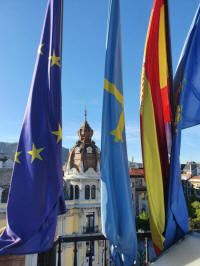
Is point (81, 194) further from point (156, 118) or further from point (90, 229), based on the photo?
point (156, 118)

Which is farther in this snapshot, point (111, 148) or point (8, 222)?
point (111, 148)

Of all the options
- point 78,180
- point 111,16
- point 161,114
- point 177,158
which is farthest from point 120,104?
point 78,180

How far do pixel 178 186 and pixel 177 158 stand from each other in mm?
458

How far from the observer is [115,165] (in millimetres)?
3041

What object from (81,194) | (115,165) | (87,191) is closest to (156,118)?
(115,165)

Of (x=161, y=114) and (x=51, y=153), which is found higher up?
(x=161, y=114)

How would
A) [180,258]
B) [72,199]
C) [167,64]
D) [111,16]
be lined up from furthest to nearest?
[72,199]
[167,64]
[111,16]
[180,258]

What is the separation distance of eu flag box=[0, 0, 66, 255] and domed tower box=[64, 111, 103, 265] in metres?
20.9

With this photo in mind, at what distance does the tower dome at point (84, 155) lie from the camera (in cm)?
2530

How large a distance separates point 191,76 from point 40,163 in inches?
127

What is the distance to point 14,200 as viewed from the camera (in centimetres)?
279

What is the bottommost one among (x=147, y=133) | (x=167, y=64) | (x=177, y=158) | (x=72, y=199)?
(x=72, y=199)

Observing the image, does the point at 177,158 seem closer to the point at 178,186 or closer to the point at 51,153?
the point at 178,186

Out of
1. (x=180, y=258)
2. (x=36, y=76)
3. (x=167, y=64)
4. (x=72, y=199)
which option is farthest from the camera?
(x=72, y=199)
